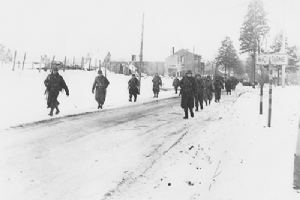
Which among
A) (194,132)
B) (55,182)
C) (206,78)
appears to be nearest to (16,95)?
(206,78)

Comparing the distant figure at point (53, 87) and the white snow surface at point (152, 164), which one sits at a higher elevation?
the distant figure at point (53, 87)

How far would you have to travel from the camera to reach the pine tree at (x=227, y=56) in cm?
9357

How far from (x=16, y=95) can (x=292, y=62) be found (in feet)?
288

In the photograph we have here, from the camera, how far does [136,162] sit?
768cm

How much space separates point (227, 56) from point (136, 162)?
8906 cm

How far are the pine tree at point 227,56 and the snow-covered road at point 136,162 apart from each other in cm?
8271

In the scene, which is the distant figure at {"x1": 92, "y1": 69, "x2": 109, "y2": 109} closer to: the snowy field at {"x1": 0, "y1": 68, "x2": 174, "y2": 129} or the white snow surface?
the snowy field at {"x1": 0, "y1": 68, "x2": 174, "y2": 129}

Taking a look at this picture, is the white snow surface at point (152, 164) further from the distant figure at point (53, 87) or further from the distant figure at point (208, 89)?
the distant figure at point (208, 89)

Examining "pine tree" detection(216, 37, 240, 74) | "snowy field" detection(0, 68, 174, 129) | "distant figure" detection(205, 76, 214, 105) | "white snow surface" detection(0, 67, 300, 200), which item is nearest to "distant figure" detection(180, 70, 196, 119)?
"white snow surface" detection(0, 67, 300, 200)

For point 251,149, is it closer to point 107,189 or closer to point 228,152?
point 228,152

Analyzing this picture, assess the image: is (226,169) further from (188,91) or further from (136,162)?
(188,91)

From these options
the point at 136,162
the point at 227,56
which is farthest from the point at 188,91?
the point at 227,56

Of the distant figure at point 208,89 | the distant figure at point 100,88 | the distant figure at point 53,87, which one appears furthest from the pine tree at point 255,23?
the distant figure at point 53,87

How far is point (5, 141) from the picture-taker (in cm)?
923
